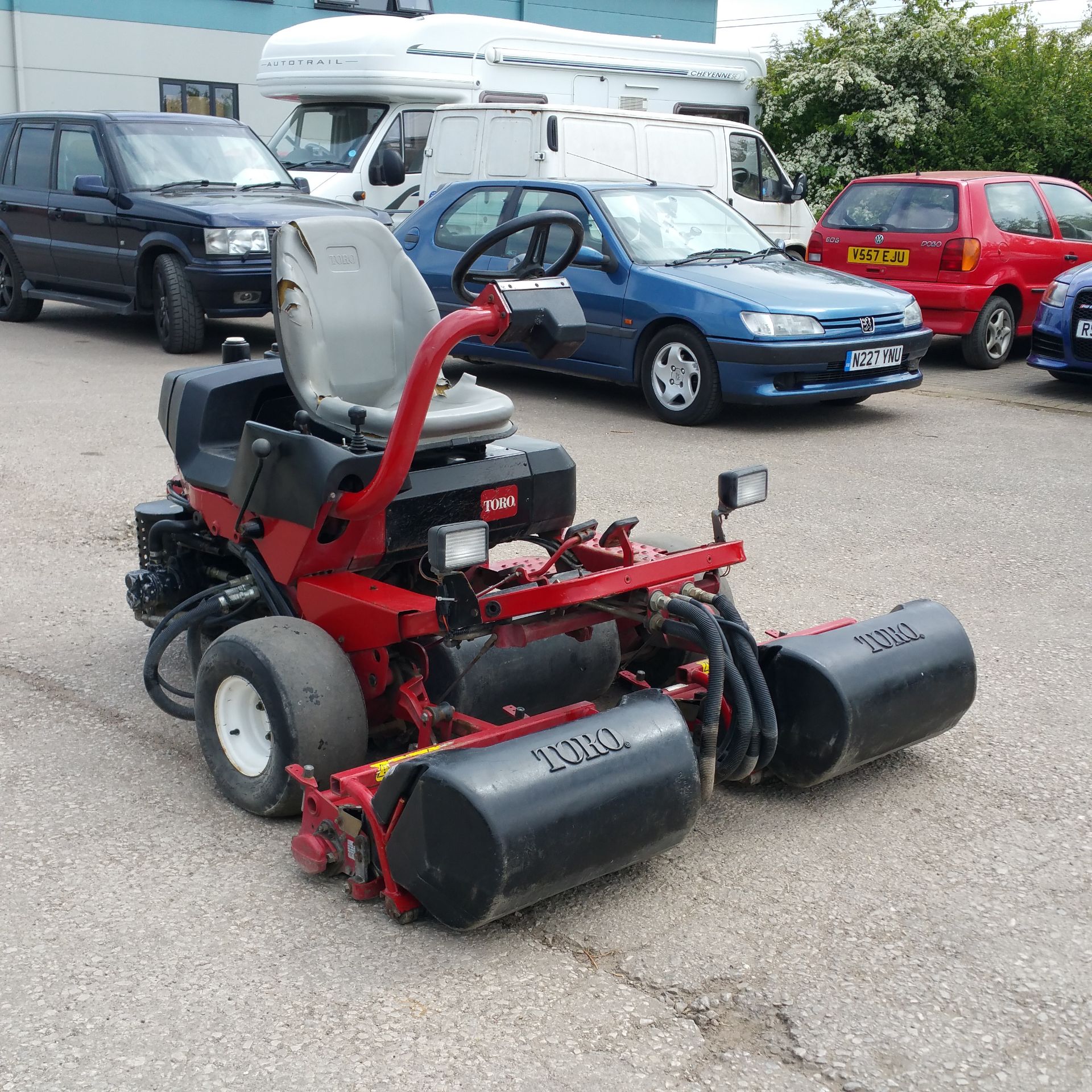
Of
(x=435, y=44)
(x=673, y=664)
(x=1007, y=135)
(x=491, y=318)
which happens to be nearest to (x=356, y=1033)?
(x=491, y=318)

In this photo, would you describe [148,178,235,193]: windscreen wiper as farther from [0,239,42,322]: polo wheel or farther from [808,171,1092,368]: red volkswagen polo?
[808,171,1092,368]: red volkswagen polo

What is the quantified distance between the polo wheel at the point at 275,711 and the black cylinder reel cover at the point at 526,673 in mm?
281

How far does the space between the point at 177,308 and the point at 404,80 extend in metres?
4.50

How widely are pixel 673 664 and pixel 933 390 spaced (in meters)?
7.15

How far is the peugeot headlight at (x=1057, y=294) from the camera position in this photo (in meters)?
10.2

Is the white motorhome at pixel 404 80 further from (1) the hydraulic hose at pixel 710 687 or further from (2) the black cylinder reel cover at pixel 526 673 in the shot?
(1) the hydraulic hose at pixel 710 687

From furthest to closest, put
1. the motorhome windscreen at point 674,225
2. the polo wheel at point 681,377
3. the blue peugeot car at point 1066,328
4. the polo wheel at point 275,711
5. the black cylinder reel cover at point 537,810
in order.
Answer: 1. the blue peugeot car at point 1066,328
2. the motorhome windscreen at point 674,225
3. the polo wheel at point 681,377
4. the polo wheel at point 275,711
5. the black cylinder reel cover at point 537,810

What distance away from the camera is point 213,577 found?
4637mm


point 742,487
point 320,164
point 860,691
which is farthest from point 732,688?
point 320,164

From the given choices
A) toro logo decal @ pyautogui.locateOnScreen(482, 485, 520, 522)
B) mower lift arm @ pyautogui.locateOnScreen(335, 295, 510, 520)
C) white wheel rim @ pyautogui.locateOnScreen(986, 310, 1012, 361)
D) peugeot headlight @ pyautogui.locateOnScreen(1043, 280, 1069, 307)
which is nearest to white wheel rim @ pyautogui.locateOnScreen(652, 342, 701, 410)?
peugeot headlight @ pyautogui.locateOnScreen(1043, 280, 1069, 307)

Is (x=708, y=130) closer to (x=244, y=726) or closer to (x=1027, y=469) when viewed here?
(x=1027, y=469)

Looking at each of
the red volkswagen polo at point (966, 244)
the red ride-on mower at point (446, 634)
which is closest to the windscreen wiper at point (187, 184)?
the red volkswagen polo at point (966, 244)

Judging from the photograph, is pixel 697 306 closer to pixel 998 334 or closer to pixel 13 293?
pixel 998 334

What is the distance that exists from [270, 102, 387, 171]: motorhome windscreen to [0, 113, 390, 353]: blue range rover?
1902 millimetres
